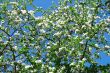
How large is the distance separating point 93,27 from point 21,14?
4028mm

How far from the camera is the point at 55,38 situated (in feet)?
94.1

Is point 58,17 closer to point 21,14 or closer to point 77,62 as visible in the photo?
point 21,14

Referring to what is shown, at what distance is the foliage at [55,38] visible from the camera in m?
26.7

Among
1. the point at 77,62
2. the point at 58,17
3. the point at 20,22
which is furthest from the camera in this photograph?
the point at 58,17

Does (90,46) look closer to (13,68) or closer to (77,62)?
(77,62)

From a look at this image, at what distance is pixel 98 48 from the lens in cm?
2772

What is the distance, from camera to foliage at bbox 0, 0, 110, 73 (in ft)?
87.5

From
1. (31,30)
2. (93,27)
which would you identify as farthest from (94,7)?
(31,30)

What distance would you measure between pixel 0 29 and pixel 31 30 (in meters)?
1.88

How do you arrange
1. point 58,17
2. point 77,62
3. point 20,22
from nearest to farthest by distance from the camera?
point 77,62
point 20,22
point 58,17

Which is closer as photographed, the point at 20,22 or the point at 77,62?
the point at 77,62

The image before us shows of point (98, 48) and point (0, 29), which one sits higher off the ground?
point (0, 29)

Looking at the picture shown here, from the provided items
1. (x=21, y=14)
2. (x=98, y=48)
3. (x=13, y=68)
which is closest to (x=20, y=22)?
(x=21, y=14)

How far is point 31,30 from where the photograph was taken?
28.8m
